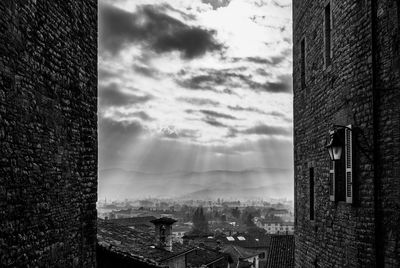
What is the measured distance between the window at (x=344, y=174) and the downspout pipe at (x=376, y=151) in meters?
0.79

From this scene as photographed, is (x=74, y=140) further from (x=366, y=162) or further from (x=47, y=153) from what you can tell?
(x=366, y=162)

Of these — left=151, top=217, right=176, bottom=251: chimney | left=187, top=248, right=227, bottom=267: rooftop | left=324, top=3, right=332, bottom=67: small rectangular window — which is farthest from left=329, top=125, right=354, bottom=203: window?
left=187, top=248, right=227, bottom=267: rooftop

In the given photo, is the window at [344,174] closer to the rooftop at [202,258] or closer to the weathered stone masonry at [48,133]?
the weathered stone masonry at [48,133]

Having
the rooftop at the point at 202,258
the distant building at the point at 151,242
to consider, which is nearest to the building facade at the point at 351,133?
the distant building at the point at 151,242

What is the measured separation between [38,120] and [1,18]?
5.22ft

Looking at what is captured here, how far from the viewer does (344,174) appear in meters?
8.59

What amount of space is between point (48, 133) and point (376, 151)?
5.00 metres

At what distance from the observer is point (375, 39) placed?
725cm

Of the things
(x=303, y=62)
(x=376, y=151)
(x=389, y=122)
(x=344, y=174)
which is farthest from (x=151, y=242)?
(x=389, y=122)

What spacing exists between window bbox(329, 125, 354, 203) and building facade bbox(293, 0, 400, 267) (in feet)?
0.06

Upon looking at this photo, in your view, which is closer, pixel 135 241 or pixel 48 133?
pixel 48 133

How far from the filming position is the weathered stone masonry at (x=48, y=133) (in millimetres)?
5504

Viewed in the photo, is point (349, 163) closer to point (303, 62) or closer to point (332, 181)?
point (332, 181)

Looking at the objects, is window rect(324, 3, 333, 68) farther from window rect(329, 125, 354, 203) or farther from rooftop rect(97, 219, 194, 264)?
rooftop rect(97, 219, 194, 264)
